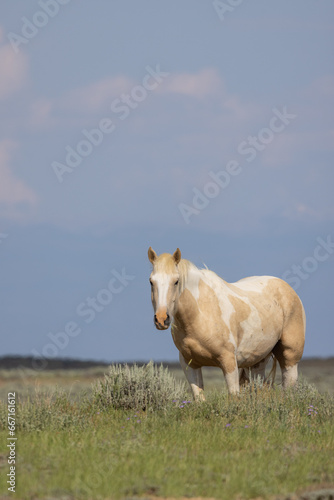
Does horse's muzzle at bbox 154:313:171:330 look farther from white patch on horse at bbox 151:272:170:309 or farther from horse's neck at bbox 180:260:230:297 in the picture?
horse's neck at bbox 180:260:230:297

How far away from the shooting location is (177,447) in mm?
8898

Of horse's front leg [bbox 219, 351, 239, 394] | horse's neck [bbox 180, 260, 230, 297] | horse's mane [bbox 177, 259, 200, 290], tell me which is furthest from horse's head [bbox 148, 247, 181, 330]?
horse's front leg [bbox 219, 351, 239, 394]

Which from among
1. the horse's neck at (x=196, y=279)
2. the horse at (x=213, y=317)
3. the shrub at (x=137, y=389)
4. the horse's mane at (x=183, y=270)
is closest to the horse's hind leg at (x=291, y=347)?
the horse at (x=213, y=317)

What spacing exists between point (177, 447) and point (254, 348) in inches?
148

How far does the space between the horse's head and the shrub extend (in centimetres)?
180

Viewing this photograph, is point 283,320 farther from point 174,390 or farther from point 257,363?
point 174,390

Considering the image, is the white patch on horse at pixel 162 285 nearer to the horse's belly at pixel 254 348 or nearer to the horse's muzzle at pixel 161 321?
the horse's muzzle at pixel 161 321

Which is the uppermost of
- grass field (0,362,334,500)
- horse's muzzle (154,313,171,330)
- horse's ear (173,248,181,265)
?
horse's ear (173,248,181,265)

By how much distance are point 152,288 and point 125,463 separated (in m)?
3.14

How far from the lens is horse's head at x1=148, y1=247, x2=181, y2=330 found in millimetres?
9969

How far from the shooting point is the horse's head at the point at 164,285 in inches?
392

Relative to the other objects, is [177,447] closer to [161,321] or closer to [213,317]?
[161,321]

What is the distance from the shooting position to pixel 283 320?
44.0 feet

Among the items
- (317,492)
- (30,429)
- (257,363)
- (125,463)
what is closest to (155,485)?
(125,463)
